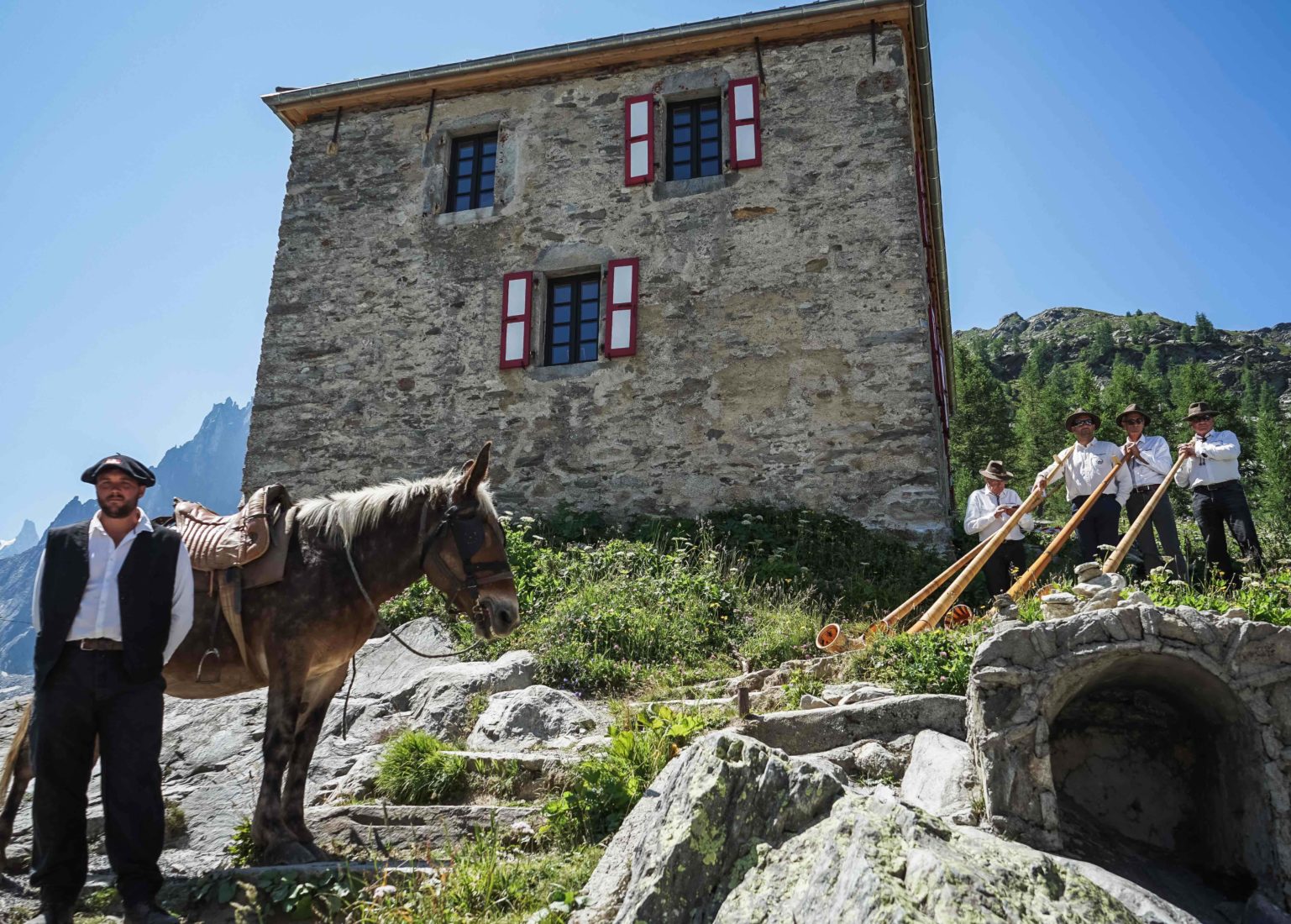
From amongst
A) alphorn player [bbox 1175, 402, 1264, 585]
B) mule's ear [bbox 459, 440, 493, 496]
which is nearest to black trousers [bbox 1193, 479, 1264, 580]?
alphorn player [bbox 1175, 402, 1264, 585]

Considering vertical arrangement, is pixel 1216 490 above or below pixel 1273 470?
below

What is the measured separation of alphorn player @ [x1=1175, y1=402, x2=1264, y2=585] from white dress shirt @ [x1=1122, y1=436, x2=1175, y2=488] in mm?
140

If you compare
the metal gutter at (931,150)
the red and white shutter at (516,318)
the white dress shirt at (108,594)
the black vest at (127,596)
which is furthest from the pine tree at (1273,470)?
the black vest at (127,596)

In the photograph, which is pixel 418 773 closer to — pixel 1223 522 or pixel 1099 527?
pixel 1099 527

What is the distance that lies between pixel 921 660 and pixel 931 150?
9.55m

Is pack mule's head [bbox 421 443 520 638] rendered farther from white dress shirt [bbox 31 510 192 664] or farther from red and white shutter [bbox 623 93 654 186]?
red and white shutter [bbox 623 93 654 186]

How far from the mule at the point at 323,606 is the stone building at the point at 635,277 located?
6.47 meters

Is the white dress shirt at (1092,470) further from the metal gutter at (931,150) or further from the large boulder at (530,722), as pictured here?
the metal gutter at (931,150)

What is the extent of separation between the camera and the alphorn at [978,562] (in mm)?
6785

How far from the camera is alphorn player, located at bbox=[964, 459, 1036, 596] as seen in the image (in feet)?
27.7

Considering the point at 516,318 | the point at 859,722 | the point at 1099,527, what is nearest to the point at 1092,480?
the point at 1099,527

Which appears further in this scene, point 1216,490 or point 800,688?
point 1216,490

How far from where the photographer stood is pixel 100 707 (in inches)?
154

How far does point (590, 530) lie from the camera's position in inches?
433
